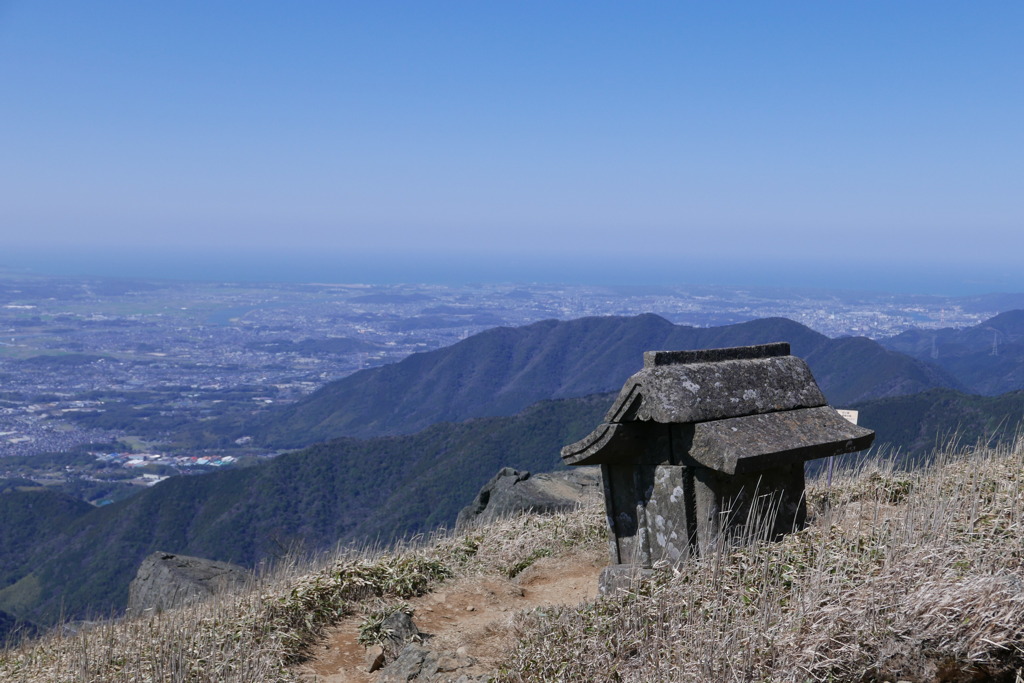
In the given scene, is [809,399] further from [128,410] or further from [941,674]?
[128,410]

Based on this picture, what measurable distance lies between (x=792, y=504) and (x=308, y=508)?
80245mm

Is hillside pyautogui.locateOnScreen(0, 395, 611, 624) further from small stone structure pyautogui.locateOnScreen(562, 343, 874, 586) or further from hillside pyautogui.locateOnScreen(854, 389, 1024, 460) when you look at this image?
small stone structure pyautogui.locateOnScreen(562, 343, 874, 586)

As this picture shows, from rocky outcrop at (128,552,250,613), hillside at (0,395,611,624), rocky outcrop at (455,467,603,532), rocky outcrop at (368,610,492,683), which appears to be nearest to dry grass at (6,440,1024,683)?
rocky outcrop at (368,610,492,683)

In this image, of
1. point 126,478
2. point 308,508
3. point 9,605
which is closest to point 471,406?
point 126,478

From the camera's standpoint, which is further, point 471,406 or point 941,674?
point 471,406

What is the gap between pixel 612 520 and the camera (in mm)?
9758

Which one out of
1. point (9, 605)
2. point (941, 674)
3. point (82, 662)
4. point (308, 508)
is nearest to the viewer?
point (941, 674)

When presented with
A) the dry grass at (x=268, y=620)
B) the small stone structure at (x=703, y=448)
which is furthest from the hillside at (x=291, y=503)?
the small stone structure at (x=703, y=448)

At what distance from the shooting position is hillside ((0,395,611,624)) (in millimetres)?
73688

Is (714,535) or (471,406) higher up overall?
(714,535)

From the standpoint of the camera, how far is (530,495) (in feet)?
56.0

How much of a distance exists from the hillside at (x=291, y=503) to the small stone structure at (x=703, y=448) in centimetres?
5924

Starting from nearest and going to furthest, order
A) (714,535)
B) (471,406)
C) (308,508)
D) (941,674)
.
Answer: (941,674) < (714,535) < (308,508) < (471,406)

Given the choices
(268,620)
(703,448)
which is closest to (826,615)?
(703,448)
